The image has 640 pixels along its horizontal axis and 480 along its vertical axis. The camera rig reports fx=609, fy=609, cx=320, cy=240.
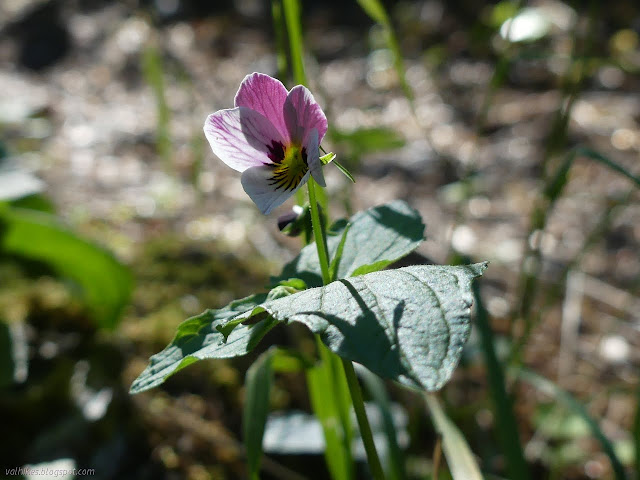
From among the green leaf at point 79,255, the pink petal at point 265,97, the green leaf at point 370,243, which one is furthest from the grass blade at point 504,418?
the green leaf at point 79,255

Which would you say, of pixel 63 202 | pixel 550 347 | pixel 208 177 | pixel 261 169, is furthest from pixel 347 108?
pixel 261 169

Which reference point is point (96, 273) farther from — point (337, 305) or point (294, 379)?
point (337, 305)

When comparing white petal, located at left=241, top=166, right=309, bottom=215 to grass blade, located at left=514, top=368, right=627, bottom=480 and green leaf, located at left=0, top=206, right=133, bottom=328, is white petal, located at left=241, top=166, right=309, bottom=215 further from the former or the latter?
green leaf, located at left=0, top=206, right=133, bottom=328

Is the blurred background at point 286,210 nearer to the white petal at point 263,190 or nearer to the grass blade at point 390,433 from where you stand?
the grass blade at point 390,433

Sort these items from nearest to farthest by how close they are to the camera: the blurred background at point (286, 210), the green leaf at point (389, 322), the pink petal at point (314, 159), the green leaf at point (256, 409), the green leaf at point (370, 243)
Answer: the green leaf at point (389, 322) → the pink petal at point (314, 159) → the green leaf at point (370, 243) → the green leaf at point (256, 409) → the blurred background at point (286, 210)

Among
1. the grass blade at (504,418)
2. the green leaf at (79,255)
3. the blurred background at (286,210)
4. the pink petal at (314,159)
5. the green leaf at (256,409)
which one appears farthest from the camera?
the green leaf at (79,255)

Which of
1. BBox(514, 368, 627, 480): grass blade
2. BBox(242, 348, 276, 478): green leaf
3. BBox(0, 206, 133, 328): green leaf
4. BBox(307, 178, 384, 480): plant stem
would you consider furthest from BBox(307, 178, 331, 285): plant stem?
BBox(0, 206, 133, 328): green leaf
